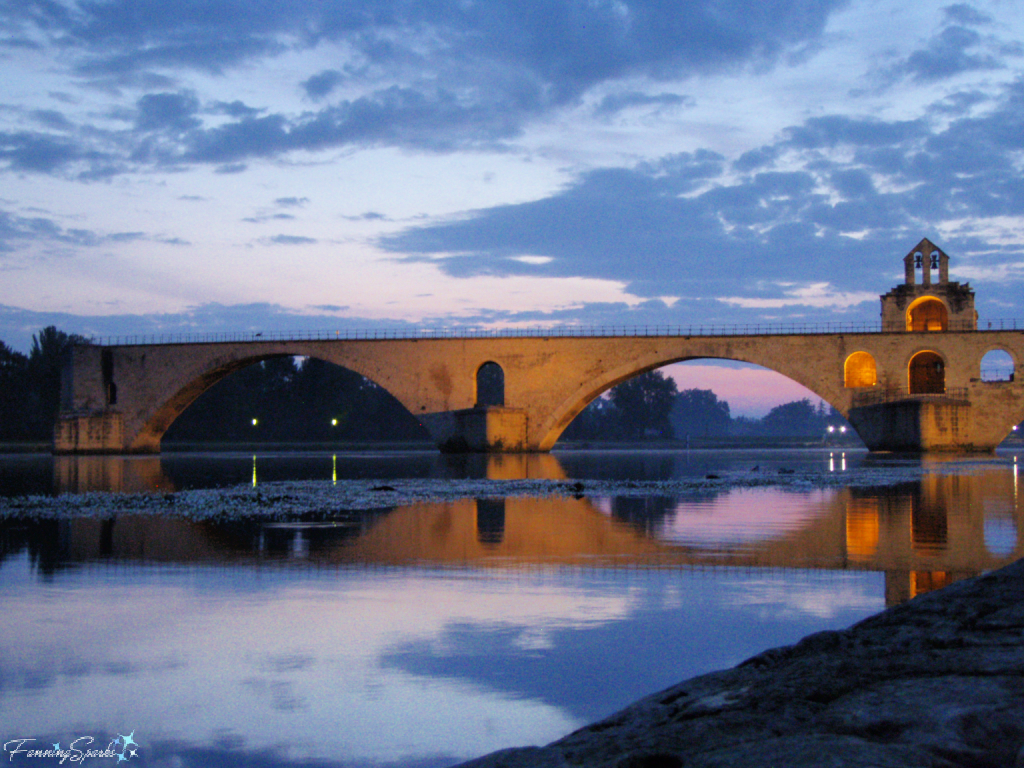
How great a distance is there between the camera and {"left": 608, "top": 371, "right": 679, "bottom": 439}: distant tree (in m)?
124

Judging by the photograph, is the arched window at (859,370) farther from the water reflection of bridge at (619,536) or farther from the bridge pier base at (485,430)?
the water reflection of bridge at (619,536)

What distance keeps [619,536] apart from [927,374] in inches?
1912

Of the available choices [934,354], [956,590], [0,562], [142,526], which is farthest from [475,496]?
[934,354]

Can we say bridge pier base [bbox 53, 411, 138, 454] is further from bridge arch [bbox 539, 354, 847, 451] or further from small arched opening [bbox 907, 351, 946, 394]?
small arched opening [bbox 907, 351, 946, 394]

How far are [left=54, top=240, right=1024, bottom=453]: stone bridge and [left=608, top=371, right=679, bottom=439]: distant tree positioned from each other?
6831 centimetres

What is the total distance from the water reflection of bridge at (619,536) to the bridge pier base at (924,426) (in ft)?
95.2

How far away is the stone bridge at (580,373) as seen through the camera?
48.2m

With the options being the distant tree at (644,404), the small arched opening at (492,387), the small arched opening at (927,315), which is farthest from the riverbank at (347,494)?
the distant tree at (644,404)

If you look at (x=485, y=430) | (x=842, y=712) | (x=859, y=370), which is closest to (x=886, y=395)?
(x=859, y=370)

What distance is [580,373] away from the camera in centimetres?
5131

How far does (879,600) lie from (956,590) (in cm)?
130

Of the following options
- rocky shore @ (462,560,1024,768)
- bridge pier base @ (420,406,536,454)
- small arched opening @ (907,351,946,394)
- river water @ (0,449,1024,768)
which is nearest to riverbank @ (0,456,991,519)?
river water @ (0,449,1024,768)

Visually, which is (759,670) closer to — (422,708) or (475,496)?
(422,708)

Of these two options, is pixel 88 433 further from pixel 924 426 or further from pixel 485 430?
pixel 924 426
